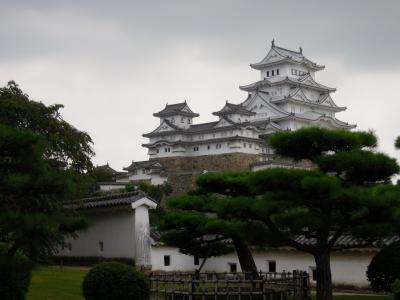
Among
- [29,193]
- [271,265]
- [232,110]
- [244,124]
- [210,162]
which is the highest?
[232,110]

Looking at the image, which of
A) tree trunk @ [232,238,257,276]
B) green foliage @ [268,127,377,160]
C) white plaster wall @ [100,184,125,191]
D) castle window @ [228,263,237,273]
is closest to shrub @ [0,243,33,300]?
green foliage @ [268,127,377,160]

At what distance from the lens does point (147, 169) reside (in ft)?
209

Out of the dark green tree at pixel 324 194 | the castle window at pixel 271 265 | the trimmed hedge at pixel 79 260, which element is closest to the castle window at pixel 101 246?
the trimmed hedge at pixel 79 260

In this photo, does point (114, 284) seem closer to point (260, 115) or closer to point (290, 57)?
point (260, 115)

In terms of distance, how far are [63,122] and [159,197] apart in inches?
1331

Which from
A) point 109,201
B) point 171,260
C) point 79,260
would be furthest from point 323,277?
point 79,260

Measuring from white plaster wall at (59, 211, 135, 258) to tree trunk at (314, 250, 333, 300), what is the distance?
409 inches

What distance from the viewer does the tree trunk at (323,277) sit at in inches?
507

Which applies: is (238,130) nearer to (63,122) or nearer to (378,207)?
(63,122)

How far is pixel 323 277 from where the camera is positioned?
12.9 metres

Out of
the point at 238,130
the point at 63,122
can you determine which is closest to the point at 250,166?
the point at 238,130

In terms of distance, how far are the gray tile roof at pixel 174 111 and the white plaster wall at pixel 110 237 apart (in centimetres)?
4371

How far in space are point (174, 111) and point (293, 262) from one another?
4890 cm

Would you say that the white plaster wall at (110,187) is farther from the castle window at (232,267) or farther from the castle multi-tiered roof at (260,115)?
the castle window at (232,267)
